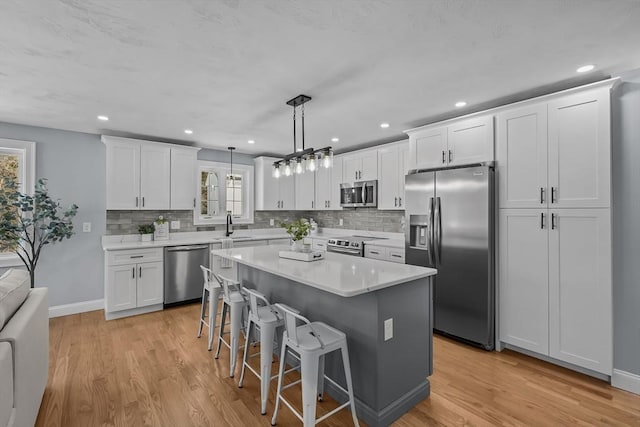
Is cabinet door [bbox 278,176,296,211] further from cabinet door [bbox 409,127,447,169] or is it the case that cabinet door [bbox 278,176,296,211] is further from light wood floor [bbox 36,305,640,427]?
light wood floor [bbox 36,305,640,427]

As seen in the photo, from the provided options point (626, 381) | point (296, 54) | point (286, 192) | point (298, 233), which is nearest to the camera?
point (296, 54)

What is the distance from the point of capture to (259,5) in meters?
1.68

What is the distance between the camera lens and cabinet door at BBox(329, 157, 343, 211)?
5402mm

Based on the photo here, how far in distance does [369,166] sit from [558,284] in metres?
2.84

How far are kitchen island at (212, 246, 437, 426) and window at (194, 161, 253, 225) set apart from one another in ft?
10.6

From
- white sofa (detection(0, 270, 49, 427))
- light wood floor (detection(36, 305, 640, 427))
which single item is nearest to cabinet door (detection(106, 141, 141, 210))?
light wood floor (detection(36, 305, 640, 427))

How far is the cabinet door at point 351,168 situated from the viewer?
5.05 m

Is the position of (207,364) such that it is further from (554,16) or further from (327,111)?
(554,16)

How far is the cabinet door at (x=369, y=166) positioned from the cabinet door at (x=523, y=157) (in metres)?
1.90

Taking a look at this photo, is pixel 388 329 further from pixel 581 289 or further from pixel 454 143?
pixel 454 143

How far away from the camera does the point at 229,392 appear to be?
244 cm

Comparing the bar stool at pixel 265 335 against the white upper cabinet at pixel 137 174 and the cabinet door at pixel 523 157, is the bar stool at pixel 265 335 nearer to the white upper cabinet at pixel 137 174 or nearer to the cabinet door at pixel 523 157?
the cabinet door at pixel 523 157

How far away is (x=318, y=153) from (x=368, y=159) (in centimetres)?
230

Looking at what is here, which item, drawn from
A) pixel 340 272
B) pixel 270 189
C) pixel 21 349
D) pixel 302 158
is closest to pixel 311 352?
pixel 340 272
